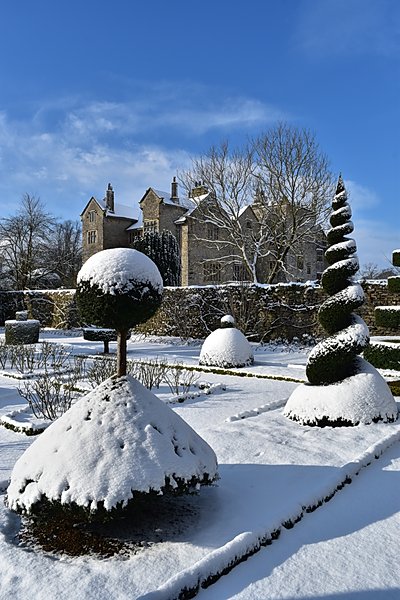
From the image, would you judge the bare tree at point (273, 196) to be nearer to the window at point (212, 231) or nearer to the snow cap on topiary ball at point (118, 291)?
the window at point (212, 231)

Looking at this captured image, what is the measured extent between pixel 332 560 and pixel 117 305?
2.31 metres

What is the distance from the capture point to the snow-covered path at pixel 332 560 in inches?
106

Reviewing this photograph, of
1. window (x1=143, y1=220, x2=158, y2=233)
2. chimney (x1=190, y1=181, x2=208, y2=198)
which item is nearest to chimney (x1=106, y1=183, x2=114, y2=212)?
window (x1=143, y1=220, x2=158, y2=233)

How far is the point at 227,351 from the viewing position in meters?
11.4

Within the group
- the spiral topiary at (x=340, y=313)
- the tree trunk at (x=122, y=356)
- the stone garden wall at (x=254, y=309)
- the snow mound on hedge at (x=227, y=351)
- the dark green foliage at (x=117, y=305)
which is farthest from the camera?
the stone garden wall at (x=254, y=309)

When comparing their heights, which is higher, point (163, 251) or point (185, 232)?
point (185, 232)

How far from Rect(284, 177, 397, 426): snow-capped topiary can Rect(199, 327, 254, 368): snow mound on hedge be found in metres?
4.62

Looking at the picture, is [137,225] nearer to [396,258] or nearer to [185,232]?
[185,232]

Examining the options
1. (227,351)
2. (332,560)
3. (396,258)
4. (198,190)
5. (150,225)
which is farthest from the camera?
(150,225)

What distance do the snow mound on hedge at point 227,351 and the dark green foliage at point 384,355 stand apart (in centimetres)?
290

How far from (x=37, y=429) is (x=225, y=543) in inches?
139

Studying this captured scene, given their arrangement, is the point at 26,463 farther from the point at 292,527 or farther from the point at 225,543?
the point at 292,527

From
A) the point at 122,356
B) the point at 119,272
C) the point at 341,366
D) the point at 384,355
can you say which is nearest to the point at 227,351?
the point at 384,355

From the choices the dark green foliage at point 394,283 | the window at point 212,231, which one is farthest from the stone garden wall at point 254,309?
the window at point 212,231
